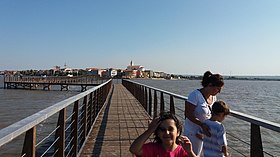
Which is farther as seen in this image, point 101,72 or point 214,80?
point 101,72

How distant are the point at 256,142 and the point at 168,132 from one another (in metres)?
0.99

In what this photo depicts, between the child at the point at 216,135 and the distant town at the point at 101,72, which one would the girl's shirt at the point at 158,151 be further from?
the distant town at the point at 101,72

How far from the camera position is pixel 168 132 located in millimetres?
1924

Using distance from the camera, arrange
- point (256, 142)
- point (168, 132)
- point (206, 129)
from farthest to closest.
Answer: point (206, 129), point (256, 142), point (168, 132)

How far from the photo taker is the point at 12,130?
1576 millimetres

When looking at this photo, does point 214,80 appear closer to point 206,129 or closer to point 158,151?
point 206,129

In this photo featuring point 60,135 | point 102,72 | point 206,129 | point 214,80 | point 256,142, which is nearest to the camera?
point 256,142

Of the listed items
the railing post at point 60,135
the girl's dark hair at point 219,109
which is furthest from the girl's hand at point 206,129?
the railing post at point 60,135

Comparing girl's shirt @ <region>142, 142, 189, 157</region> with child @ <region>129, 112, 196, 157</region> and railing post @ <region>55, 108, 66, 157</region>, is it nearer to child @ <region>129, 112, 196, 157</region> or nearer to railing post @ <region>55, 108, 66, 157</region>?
child @ <region>129, 112, 196, 157</region>

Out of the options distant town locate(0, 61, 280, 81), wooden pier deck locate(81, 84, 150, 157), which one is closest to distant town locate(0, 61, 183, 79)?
distant town locate(0, 61, 280, 81)

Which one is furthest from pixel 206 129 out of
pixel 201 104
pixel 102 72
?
pixel 102 72

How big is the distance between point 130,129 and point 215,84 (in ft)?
14.2

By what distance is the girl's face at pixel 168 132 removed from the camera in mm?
1926

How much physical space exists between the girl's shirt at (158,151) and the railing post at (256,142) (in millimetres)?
838
